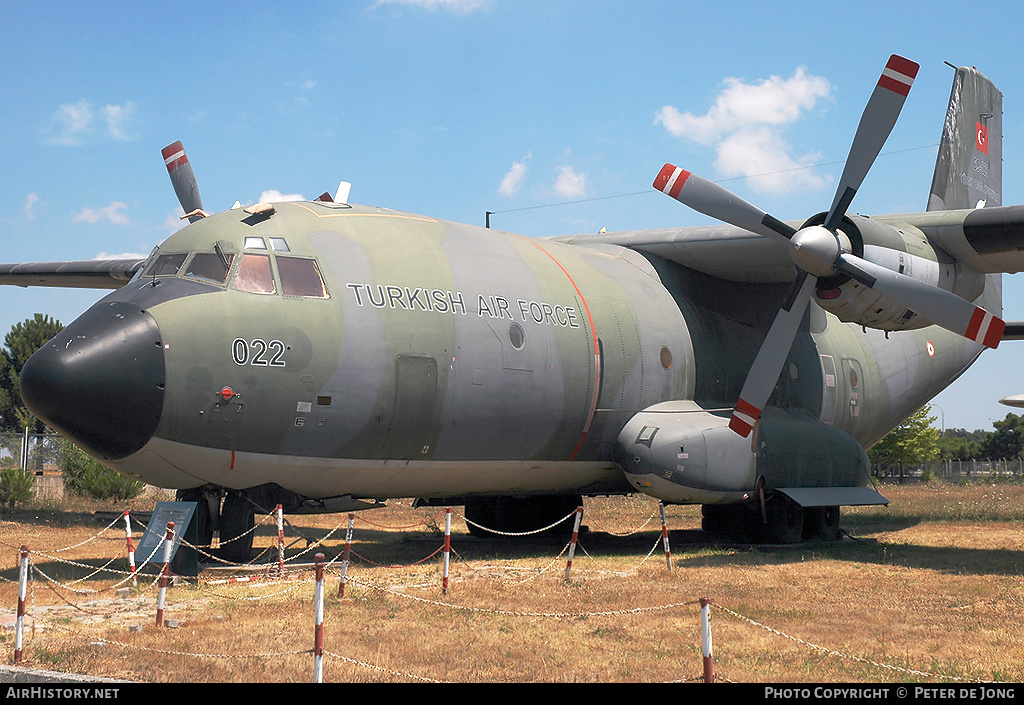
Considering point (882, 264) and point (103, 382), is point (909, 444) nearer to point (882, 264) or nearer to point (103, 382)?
point (882, 264)

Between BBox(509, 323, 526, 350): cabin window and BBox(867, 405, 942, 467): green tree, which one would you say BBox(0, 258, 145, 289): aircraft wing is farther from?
BBox(867, 405, 942, 467): green tree

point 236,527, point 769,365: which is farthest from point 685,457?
point 236,527

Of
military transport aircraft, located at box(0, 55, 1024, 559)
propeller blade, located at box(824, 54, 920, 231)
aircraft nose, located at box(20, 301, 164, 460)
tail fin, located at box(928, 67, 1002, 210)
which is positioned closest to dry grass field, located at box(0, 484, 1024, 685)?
military transport aircraft, located at box(0, 55, 1024, 559)

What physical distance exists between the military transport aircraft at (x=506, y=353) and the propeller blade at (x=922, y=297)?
0.10ft

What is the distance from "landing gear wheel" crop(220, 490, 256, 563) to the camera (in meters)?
12.7

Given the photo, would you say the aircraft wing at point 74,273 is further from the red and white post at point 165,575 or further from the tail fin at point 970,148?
the tail fin at point 970,148

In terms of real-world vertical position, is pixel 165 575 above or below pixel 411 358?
below

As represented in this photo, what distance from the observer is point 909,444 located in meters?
56.1

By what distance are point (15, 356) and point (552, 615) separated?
5626cm

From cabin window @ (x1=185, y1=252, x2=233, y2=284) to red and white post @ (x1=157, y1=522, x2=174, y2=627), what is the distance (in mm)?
3004

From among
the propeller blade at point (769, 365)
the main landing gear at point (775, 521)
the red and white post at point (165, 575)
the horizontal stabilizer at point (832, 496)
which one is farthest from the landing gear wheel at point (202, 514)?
the horizontal stabilizer at point (832, 496)

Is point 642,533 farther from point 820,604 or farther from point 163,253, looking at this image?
point 163,253

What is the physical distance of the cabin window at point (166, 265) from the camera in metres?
12.4
